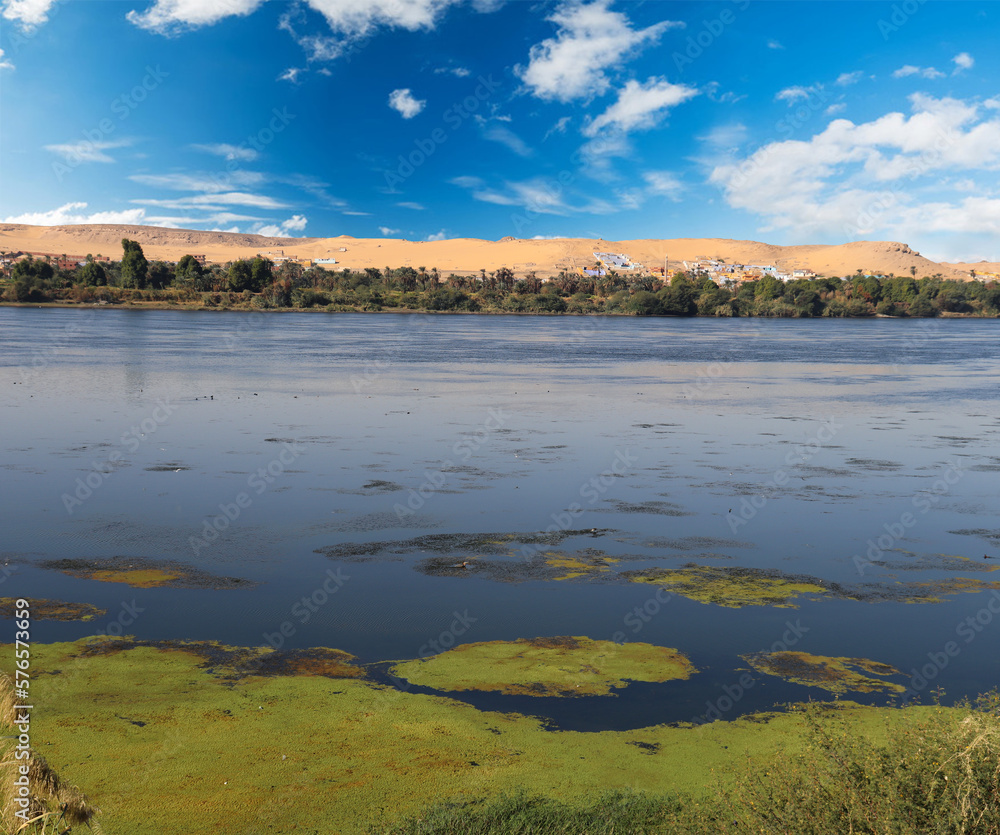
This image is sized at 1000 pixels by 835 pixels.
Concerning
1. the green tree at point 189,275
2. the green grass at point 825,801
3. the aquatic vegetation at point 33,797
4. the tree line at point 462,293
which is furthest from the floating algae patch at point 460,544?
the green tree at point 189,275

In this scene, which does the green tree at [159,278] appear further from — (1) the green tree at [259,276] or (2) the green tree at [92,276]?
(1) the green tree at [259,276]

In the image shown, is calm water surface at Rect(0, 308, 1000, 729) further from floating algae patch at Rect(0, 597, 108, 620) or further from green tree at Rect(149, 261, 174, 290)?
green tree at Rect(149, 261, 174, 290)

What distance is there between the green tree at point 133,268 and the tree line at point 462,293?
0.14 metres

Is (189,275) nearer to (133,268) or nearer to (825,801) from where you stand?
(133,268)

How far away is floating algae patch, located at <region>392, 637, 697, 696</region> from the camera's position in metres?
8.33

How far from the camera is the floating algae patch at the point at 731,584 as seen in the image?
1077cm

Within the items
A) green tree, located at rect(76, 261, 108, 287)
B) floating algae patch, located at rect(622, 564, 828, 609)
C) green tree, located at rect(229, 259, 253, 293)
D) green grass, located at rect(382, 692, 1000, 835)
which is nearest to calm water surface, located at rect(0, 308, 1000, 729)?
floating algae patch, located at rect(622, 564, 828, 609)

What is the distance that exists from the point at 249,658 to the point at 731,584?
6.28 meters

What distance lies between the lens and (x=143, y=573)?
11.2m

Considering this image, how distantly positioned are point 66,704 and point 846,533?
37.5ft

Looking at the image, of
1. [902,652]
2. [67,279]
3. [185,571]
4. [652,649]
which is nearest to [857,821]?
[652,649]

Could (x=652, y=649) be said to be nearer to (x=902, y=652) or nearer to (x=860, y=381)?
(x=902, y=652)

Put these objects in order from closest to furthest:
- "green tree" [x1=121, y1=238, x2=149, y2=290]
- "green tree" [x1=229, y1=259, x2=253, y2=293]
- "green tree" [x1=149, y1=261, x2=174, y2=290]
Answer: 1. "green tree" [x1=121, y1=238, x2=149, y2=290]
2. "green tree" [x1=149, y1=261, x2=174, y2=290]
3. "green tree" [x1=229, y1=259, x2=253, y2=293]

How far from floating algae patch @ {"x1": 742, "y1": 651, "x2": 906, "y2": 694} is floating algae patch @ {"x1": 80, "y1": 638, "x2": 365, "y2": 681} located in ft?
14.2
